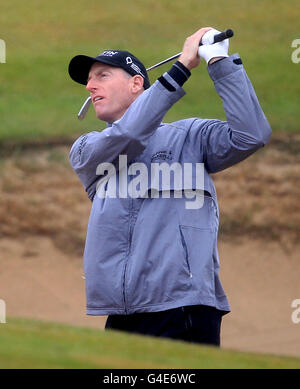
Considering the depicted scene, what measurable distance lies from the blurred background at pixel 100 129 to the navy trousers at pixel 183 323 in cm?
301

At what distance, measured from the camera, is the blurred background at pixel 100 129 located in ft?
24.9

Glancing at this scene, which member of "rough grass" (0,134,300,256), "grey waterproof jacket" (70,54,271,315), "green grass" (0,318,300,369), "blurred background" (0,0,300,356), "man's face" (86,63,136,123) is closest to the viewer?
"green grass" (0,318,300,369)

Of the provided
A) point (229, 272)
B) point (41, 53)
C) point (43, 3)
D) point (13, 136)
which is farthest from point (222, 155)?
point (43, 3)

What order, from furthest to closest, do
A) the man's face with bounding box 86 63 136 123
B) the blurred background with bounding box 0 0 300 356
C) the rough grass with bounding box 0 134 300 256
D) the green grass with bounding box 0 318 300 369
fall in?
the rough grass with bounding box 0 134 300 256 < the blurred background with bounding box 0 0 300 356 < the man's face with bounding box 86 63 136 123 < the green grass with bounding box 0 318 300 369

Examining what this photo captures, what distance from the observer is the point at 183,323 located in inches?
137

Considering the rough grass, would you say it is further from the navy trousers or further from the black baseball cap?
the navy trousers

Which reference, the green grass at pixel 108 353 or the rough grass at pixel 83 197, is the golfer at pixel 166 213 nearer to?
the green grass at pixel 108 353

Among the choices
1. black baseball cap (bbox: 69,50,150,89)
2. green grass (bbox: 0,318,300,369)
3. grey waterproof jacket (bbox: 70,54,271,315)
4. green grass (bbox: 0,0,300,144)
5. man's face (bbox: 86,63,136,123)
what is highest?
green grass (bbox: 0,0,300,144)

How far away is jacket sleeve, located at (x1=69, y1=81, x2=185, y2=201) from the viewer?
3.50m

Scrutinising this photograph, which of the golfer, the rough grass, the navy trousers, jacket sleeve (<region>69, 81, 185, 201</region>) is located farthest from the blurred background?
jacket sleeve (<region>69, 81, 185, 201</region>)

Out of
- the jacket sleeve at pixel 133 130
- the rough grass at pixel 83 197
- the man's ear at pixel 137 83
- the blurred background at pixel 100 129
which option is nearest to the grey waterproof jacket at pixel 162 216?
the jacket sleeve at pixel 133 130

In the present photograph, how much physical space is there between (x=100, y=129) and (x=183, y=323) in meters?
6.06

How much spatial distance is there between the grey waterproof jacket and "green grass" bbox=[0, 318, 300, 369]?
7.5 inches

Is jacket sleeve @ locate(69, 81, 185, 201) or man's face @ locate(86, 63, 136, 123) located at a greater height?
man's face @ locate(86, 63, 136, 123)
